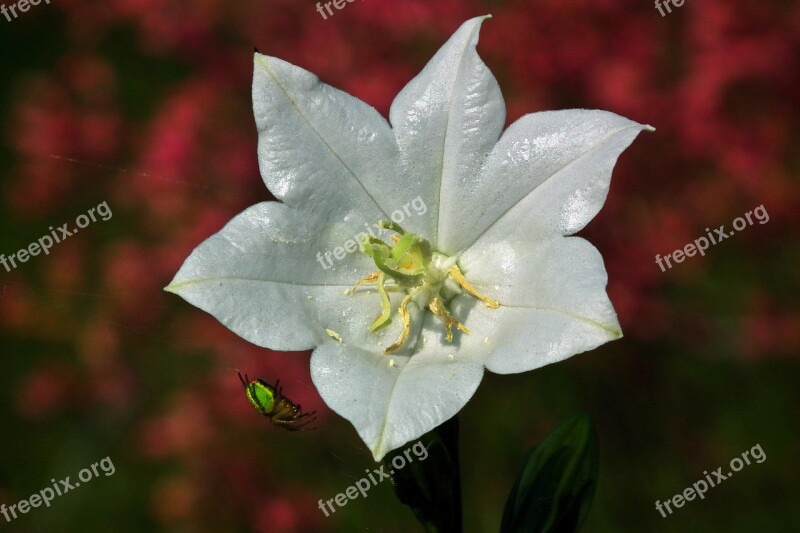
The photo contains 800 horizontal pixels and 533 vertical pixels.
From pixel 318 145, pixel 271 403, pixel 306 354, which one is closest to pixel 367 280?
pixel 318 145

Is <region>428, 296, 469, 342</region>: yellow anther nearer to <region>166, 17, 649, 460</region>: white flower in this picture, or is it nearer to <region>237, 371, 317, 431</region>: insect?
<region>166, 17, 649, 460</region>: white flower

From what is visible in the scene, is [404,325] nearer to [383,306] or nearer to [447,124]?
[383,306]

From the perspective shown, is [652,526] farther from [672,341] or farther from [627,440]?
[672,341]

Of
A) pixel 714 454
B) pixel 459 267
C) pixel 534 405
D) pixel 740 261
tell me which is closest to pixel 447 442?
pixel 459 267

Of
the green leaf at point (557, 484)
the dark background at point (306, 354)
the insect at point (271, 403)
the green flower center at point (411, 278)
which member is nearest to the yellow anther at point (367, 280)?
the green flower center at point (411, 278)

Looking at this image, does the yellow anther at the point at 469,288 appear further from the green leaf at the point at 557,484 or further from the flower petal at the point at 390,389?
the green leaf at the point at 557,484

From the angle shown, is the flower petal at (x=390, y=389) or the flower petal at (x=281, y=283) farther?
the flower petal at (x=281, y=283)
